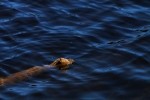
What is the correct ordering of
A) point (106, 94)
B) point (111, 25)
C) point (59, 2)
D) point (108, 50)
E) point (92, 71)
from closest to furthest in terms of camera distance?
point (106, 94) < point (92, 71) < point (108, 50) < point (111, 25) < point (59, 2)

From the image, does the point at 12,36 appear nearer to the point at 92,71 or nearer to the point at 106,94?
the point at 92,71

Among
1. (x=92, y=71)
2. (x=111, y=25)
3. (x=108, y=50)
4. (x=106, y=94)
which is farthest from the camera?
(x=111, y=25)

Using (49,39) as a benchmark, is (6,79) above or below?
below

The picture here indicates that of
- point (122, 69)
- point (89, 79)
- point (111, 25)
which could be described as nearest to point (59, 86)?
point (89, 79)

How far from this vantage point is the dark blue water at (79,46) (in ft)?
28.6

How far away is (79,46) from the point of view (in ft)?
34.0

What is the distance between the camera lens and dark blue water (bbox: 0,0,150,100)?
8.71 meters

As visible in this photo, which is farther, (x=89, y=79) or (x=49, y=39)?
(x=49, y=39)

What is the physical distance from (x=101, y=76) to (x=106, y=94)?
634mm

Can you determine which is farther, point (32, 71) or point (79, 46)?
point (79, 46)

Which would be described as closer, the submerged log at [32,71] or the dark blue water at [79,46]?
the dark blue water at [79,46]

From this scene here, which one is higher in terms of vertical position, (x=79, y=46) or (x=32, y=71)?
(x=79, y=46)

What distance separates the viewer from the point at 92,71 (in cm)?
932

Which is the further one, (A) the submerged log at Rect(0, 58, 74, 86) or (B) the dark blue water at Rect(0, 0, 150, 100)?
(A) the submerged log at Rect(0, 58, 74, 86)
